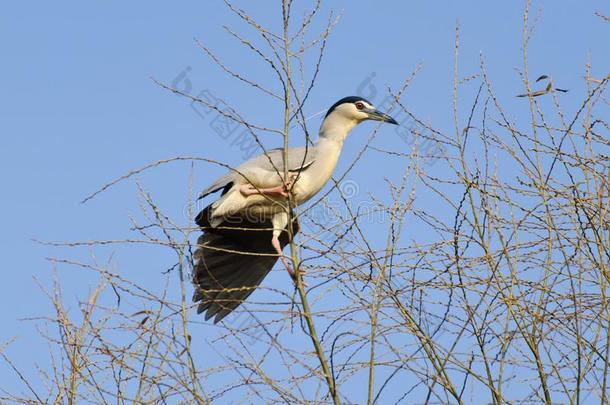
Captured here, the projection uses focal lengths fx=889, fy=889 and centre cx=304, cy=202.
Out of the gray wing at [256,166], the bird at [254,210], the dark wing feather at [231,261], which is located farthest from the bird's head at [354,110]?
the dark wing feather at [231,261]

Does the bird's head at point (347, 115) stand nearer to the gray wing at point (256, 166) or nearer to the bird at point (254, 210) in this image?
the bird at point (254, 210)

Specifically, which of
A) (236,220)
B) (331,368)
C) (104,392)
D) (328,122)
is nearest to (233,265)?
(236,220)

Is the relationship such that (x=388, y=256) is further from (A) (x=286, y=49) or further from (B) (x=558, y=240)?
(A) (x=286, y=49)

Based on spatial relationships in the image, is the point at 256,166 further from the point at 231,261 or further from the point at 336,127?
the point at 231,261

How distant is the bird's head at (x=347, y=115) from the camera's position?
6242 millimetres

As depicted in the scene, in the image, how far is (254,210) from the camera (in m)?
5.75

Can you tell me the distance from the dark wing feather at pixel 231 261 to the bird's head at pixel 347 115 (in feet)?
2.56

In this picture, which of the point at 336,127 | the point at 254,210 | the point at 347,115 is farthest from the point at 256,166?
the point at 347,115

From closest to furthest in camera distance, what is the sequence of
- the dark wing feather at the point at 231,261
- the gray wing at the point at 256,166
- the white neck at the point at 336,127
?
the gray wing at the point at 256,166
the dark wing feather at the point at 231,261
the white neck at the point at 336,127

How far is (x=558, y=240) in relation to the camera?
12.0ft

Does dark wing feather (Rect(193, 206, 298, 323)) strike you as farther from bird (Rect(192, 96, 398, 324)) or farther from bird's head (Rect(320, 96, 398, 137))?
bird's head (Rect(320, 96, 398, 137))

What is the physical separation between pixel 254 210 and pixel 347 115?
1.06 m

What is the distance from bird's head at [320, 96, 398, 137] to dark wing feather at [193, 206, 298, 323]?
781mm

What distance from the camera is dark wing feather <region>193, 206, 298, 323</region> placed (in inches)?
238
